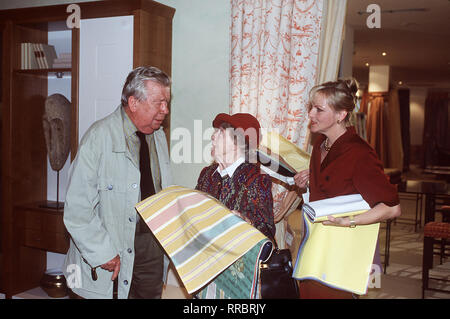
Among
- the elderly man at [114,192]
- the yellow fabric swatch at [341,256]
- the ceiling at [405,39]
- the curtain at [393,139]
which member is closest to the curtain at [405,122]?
the curtain at [393,139]

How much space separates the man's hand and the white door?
1.37 meters

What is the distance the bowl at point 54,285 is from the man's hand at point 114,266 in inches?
69.2

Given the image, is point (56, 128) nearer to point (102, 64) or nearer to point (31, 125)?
point (31, 125)

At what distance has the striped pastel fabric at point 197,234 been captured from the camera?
5.80 feet

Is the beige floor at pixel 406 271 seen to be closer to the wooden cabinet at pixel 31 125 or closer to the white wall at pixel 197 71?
the white wall at pixel 197 71

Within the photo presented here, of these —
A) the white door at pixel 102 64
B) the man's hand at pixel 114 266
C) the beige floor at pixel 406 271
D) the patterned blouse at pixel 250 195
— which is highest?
the white door at pixel 102 64

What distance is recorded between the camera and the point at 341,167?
6.40 feet

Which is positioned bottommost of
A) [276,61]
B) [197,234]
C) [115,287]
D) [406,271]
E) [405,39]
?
[406,271]

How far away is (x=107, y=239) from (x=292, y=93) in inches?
64.7

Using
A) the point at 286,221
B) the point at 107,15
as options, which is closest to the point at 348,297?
the point at 286,221

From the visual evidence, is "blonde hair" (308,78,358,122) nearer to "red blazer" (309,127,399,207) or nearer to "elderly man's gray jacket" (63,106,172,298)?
"red blazer" (309,127,399,207)

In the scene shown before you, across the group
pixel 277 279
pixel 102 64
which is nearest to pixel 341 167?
pixel 277 279

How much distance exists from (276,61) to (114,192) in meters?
1.56
